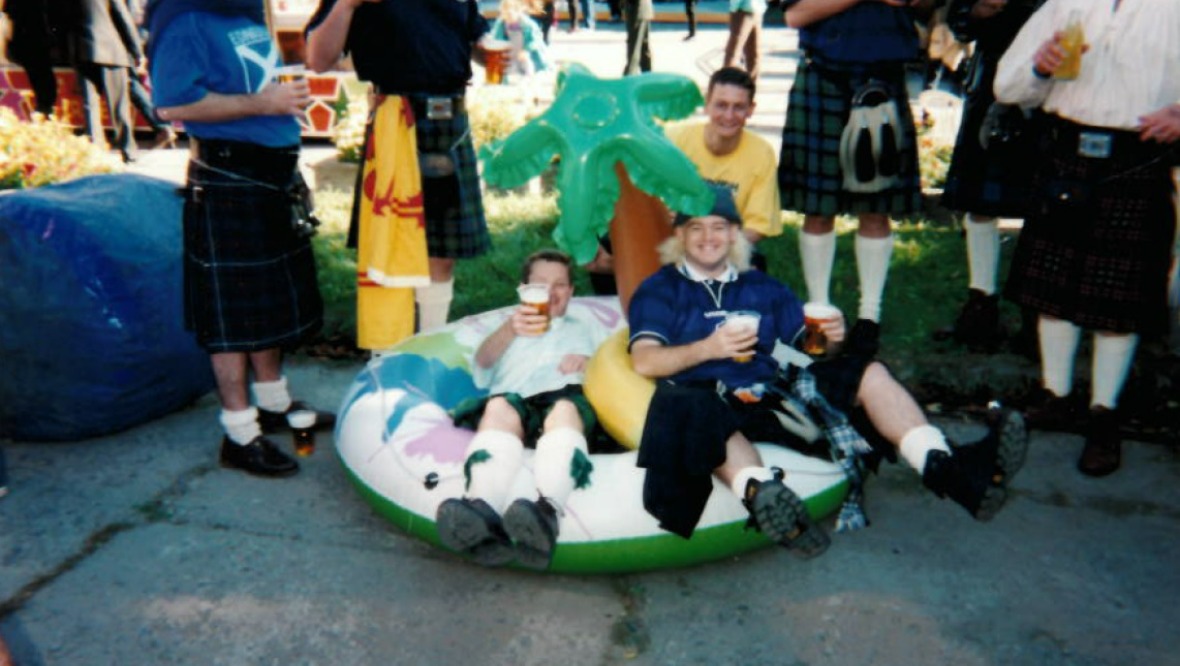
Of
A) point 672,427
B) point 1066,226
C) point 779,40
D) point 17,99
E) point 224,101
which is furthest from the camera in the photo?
point 779,40

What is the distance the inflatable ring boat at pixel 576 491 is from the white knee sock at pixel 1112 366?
4.51 feet

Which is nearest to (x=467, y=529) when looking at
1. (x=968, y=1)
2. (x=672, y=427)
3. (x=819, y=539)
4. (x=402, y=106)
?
(x=672, y=427)

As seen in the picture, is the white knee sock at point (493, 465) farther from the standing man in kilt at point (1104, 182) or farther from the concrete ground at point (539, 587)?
the standing man in kilt at point (1104, 182)

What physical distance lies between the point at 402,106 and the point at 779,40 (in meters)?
16.3

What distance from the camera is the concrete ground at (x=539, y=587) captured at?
3074 mm

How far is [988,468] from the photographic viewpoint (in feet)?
10.1

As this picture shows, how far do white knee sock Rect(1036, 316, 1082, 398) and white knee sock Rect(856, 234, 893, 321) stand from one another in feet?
2.98

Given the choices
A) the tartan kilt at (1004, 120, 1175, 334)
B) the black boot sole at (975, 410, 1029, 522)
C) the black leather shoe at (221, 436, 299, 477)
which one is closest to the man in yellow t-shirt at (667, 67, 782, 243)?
the tartan kilt at (1004, 120, 1175, 334)

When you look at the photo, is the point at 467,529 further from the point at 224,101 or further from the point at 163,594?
the point at 224,101

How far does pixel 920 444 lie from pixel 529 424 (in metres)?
1.36

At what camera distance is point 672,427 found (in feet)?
10.7

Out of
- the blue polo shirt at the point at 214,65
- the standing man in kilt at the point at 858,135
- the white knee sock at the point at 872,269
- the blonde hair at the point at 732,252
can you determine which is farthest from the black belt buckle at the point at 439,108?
the white knee sock at the point at 872,269

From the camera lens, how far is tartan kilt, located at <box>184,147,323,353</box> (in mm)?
3830

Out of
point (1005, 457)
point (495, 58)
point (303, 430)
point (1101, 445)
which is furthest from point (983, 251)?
point (303, 430)
